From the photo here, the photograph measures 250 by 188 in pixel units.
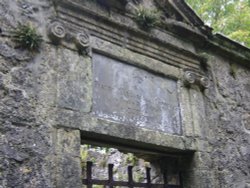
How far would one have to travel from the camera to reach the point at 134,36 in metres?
3.46

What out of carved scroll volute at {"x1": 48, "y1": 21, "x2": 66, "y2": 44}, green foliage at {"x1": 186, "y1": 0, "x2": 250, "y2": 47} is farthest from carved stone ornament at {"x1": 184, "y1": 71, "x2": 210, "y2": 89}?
green foliage at {"x1": 186, "y1": 0, "x2": 250, "y2": 47}

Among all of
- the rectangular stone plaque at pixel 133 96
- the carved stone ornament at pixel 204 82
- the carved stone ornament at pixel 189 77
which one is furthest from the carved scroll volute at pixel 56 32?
the carved stone ornament at pixel 204 82

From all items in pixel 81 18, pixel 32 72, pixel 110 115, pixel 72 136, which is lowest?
pixel 72 136

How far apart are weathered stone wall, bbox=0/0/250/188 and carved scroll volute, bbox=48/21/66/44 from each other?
0.04m

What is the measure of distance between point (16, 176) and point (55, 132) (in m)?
0.42

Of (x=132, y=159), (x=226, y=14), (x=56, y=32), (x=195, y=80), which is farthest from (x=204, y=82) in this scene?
(x=226, y=14)

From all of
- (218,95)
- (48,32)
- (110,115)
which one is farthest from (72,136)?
(218,95)

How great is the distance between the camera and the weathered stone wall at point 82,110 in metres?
2.46

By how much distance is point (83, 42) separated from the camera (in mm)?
3000

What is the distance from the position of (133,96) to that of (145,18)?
0.79 metres

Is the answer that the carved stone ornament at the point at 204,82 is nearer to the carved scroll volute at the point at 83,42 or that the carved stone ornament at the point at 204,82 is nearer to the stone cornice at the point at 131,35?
the stone cornice at the point at 131,35

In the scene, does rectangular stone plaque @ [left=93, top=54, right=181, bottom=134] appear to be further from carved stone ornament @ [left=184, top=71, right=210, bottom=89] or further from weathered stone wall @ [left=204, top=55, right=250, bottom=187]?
weathered stone wall @ [left=204, top=55, right=250, bottom=187]

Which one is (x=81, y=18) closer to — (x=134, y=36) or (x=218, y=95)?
(x=134, y=36)

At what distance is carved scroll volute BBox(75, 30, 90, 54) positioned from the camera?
2979mm
